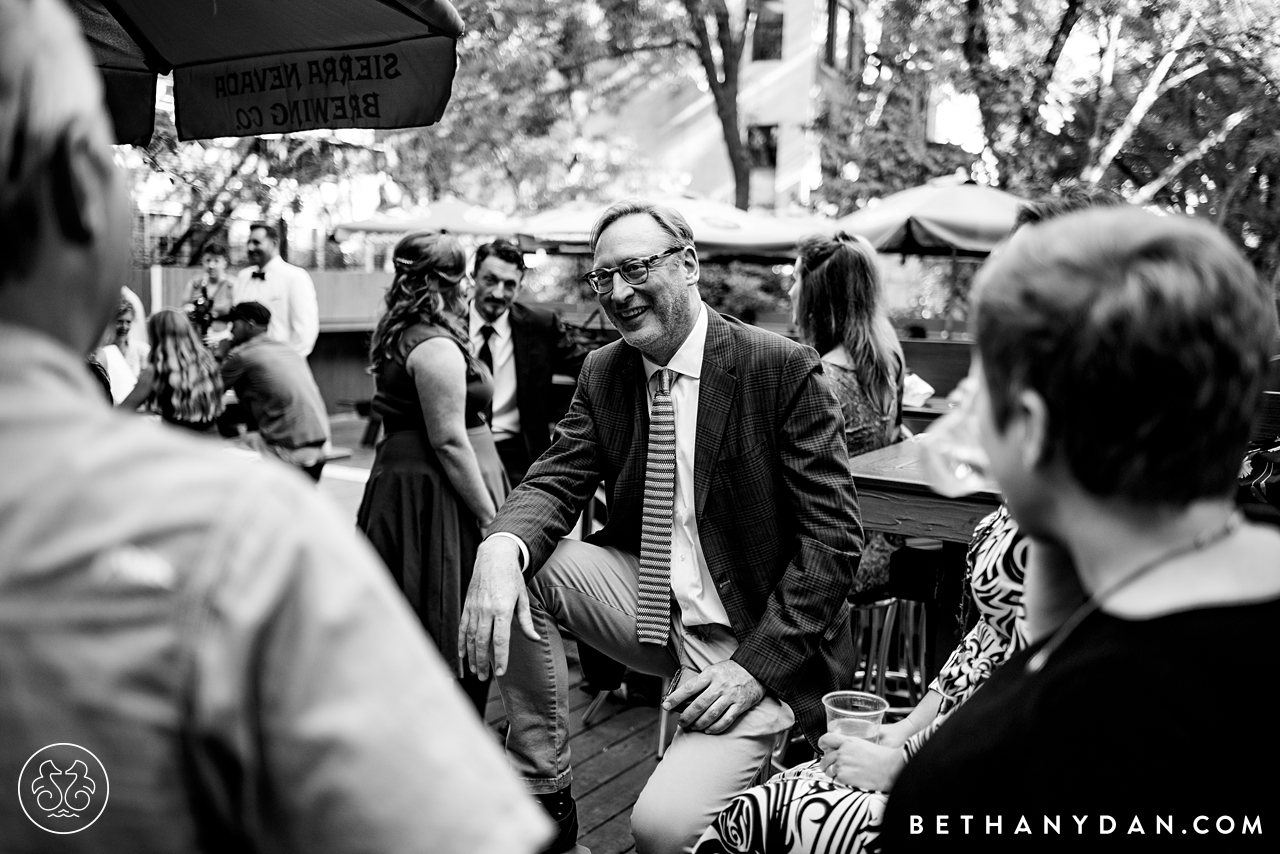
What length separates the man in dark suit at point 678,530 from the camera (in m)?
2.53

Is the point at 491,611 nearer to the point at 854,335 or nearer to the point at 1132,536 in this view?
the point at 1132,536

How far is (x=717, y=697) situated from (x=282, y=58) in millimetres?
2470

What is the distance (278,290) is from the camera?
8.86 meters

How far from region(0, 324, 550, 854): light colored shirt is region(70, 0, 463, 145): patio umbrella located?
277cm

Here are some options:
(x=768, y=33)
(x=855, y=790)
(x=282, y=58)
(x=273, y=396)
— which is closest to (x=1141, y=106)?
(x=768, y=33)

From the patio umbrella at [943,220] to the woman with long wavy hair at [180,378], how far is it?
17.4ft

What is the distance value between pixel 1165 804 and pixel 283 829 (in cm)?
83

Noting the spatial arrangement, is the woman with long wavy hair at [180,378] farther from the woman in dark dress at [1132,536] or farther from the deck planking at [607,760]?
the woman in dark dress at [1132,536]

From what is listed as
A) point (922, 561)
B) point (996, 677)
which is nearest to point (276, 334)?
point (922, 561)

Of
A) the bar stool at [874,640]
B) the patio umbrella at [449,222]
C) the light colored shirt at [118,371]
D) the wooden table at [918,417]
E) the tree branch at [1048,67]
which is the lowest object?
the bar stool at [874,640]

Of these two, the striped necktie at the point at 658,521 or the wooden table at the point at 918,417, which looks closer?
the striped necktie at the point at 658,521

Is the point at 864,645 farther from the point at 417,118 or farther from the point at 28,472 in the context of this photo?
the point at 28,472

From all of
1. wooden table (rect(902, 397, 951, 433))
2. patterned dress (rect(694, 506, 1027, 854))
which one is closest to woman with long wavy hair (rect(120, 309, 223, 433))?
wooden table (rect(902, 397, 951, 433))

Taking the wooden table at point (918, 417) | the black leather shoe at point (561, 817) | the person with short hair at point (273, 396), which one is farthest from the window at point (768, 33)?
the black leather shoe at point (561, 817)
